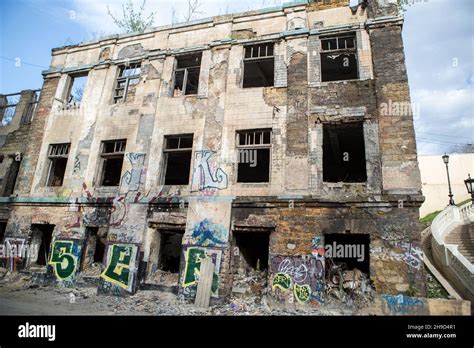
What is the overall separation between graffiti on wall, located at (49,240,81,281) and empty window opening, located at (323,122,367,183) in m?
10.3

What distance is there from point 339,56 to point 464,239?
8755 millimetres

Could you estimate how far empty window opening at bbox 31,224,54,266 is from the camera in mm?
10945

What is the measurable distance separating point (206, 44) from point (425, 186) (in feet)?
71.8

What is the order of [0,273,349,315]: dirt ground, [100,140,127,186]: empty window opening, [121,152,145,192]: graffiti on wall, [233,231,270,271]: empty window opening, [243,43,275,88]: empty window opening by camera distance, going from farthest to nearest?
[100,140,127,186]: empty window opening
[243,43,275,88]: empty window opening
[121,152,145,192]: graffiti on wall
[233,231,270,271]: empty window opening
[0,273,349,315]: dirt ground

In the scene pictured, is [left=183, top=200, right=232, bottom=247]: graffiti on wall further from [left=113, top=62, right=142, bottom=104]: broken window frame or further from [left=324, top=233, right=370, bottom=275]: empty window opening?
[left=113, top=62, right=142, bottom=104]: broken window frame

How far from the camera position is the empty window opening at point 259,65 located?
10352 mm

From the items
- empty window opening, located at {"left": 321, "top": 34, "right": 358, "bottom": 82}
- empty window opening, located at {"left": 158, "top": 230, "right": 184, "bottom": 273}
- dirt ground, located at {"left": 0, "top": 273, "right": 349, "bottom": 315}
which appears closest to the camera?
dirt ground, located at {"left": 0, "top": 273, "right": 349, "bottom": 315}

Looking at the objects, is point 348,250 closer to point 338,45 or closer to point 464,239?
point 464,239

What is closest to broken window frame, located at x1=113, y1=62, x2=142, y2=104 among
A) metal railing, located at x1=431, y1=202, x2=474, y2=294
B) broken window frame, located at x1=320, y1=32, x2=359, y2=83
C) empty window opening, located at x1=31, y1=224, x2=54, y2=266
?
empty window opening, located at x1=31, y1=224, x2=54, y2=266

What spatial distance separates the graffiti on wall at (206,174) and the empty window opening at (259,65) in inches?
162

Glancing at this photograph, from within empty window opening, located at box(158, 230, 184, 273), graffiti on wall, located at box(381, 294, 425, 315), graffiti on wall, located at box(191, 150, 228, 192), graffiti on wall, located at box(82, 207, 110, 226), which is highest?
graffiti on wall, located at box(191, 150, 228, 192)

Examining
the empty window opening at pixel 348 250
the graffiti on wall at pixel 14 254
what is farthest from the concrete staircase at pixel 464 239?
the graffiti on wall at pixel 14 254

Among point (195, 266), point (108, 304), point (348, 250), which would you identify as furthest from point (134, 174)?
point (348, 250)

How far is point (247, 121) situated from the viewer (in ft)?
31.1
